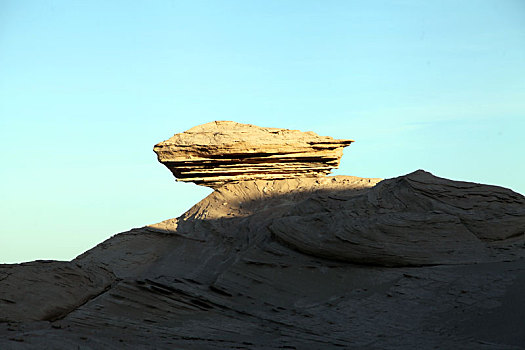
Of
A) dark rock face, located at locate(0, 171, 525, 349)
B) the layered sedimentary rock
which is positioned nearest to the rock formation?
dark rock face, located at locate(0, 171, 525, 349)

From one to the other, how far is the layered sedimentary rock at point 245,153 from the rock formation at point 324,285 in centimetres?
230

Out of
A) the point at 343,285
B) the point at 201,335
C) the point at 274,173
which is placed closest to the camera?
the point at 201,335

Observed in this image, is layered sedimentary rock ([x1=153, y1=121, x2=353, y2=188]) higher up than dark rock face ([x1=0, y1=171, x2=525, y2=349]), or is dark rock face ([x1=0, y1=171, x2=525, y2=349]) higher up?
layered sedimentary rock ([x1=153, y1=121, x2=353, y2=188])

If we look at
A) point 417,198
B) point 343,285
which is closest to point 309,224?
point 343,285

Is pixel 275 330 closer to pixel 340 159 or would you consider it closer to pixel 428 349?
pixel 428 349

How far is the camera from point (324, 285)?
897 cm

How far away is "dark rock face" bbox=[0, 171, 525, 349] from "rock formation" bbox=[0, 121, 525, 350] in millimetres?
20

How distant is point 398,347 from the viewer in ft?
23.6

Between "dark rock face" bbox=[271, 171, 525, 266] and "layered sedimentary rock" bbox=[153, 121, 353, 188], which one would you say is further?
"layered sedimentary rock" bbox=[153, 121, 353, 188]

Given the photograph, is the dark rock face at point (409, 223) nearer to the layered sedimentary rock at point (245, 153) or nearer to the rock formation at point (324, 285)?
the rock formation at point (324, 285)

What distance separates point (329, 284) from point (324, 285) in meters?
0.07

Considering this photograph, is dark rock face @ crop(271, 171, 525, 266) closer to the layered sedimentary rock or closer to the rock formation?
the rock formation

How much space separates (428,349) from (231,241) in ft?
16.0

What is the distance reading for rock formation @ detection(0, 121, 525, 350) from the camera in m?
7.54
